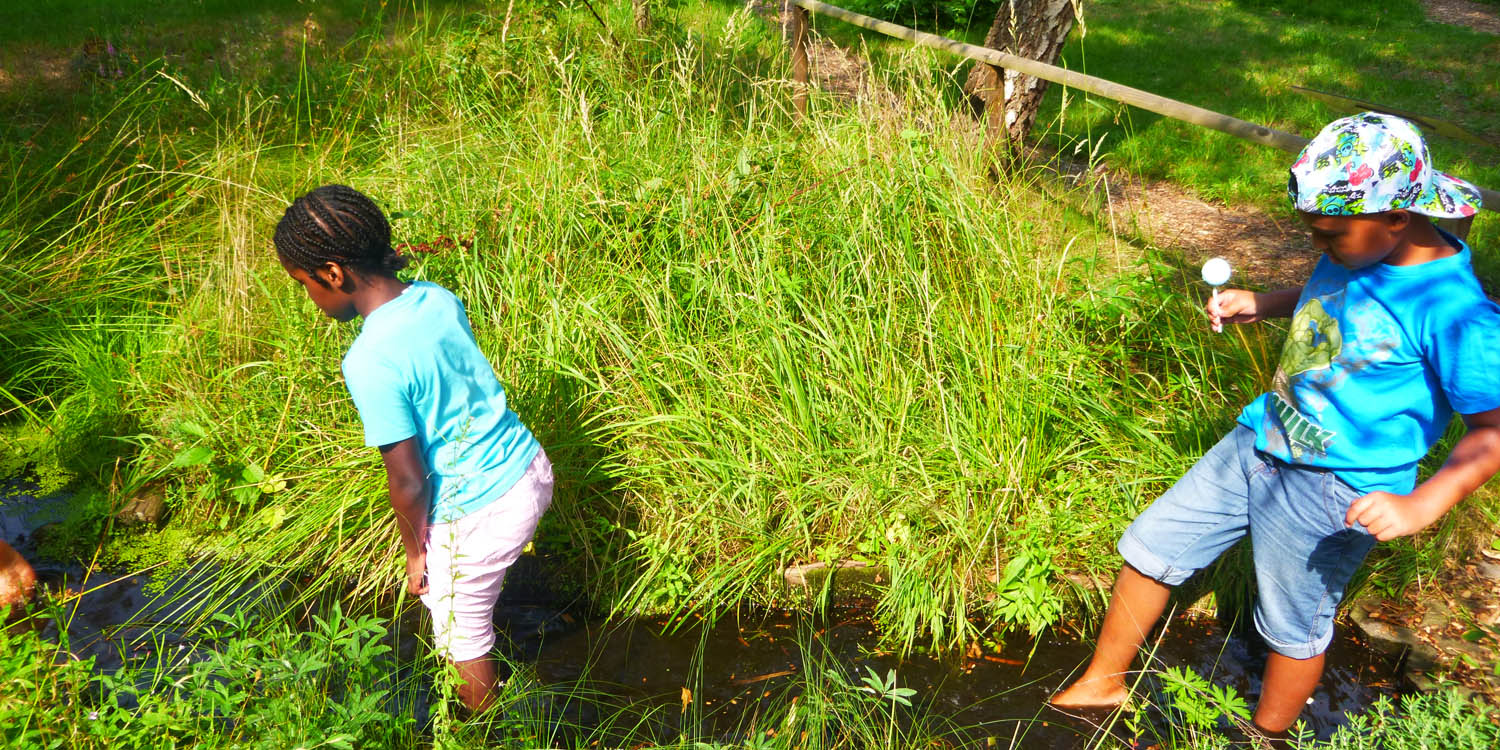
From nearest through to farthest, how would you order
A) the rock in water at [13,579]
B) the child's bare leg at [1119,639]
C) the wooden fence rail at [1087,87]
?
1. the child's bare leg at [1119,639]
2. the rock in water at [13,579]
3. the wooden fence rail at [1087,87]

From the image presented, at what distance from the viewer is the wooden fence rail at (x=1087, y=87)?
12.7 ft

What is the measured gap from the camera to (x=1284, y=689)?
255cm

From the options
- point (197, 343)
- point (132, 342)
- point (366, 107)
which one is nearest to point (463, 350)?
point (197, 343)

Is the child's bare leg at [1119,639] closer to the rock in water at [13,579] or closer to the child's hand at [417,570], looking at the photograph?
the child's hand at [417,570]

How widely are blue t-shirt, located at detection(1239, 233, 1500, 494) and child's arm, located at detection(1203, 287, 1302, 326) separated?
181 millimetres

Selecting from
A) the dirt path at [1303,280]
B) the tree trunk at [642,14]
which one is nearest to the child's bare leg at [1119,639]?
the dirt path at [1303,280]

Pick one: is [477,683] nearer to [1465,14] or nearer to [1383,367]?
[1383,367]

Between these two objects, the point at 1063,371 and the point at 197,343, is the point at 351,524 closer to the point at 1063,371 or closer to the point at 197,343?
the point at 197,343

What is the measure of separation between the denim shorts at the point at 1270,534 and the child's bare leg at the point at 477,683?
1827 millimetres

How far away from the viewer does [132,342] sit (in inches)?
169

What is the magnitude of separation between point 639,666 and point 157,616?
1.70 meters

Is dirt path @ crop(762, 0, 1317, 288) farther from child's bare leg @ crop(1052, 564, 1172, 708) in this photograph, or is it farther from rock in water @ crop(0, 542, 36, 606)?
rock in water @ crop(0, 542, 36, 606)

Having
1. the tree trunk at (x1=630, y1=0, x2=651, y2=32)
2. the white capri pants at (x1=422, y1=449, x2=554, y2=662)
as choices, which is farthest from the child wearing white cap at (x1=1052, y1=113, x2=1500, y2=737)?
the tree trunk at (x1=630, y1=0, x2=651, y2=32)

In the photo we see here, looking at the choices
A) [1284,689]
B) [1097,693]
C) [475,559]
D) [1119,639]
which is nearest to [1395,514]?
[1284,689]
